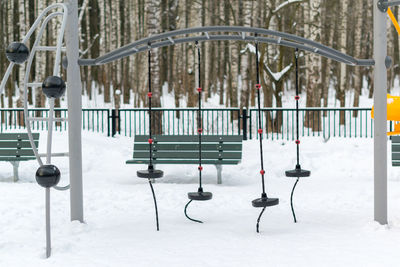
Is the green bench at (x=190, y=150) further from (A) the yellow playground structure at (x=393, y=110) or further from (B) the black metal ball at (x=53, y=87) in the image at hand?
(B) the black metal ball at (x=53, y=87)

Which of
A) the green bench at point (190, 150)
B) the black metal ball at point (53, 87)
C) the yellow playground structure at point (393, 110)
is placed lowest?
the green bench at point (190, 150)

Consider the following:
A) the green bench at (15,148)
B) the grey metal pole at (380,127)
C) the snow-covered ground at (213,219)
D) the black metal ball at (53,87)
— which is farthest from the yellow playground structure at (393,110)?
the green bench at (15,148)

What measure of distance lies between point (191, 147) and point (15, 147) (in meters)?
3.08

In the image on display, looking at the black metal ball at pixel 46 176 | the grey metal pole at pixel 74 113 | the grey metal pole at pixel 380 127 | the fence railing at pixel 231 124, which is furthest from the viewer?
the fence railing at pixel 231 124

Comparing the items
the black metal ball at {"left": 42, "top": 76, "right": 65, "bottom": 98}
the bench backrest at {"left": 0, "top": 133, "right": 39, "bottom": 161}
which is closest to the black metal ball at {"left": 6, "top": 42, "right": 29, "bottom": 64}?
the black metal ball at {"left": 42, "top": 76, "right": 65, "bottom": 98}

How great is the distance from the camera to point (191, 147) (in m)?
9.87

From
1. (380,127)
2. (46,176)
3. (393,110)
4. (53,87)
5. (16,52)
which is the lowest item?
(46,176)

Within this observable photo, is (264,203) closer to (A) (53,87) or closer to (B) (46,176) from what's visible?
(B) (46,176)

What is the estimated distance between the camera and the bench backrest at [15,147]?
32.5 feet

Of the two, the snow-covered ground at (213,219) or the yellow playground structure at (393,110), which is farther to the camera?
the yellow playground structure at (393,110)

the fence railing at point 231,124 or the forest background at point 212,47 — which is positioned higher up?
the forest background at point 212,47

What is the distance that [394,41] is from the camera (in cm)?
3253

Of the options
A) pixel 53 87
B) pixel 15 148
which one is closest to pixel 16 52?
pixel 53 87

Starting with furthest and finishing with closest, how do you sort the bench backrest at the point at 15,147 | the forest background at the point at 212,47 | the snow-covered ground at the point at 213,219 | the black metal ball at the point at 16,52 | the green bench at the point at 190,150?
the forest background at the point at 212,47 < the bench backrest at the point at 15,147 < the green bench at the point at 190,150 < the black metal ball at the point at 16,52 < the snow-covered ground at the point at 213,219
